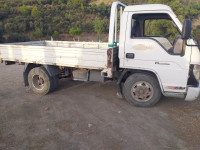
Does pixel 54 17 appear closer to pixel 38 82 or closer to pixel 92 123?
pixel 38 82

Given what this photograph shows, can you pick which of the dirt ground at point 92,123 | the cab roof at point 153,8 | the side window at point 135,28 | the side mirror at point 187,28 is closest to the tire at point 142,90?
the dirt ground at point 92,123

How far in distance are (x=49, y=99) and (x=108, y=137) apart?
254 centimetres

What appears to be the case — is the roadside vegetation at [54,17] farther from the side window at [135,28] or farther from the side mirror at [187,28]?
the side mirror at [187,28]

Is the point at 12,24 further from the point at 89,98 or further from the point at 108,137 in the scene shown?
the point at 108,137

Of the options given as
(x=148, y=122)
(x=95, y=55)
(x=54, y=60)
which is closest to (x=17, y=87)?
(x=54, y=60)

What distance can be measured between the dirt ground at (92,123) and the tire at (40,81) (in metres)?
0.21

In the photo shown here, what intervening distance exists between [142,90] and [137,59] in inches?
32.0

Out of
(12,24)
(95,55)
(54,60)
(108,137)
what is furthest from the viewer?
(12,24)

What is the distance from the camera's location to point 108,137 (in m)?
3.26

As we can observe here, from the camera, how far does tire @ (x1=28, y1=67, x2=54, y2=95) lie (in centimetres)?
527

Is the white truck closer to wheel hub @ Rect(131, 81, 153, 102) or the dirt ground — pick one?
wheel hub @ Rect(131, 81, 153, 102)

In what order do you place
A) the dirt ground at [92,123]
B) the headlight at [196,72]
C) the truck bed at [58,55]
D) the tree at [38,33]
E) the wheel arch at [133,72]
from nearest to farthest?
the dirt ground at [92,123] < the headlight at [196,72] < the wheel arch at [133,72] < the truck bed at [58,55] < the tree at [38,33]

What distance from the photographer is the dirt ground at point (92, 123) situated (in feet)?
10.1

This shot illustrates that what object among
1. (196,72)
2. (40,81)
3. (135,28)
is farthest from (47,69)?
(196,72)
